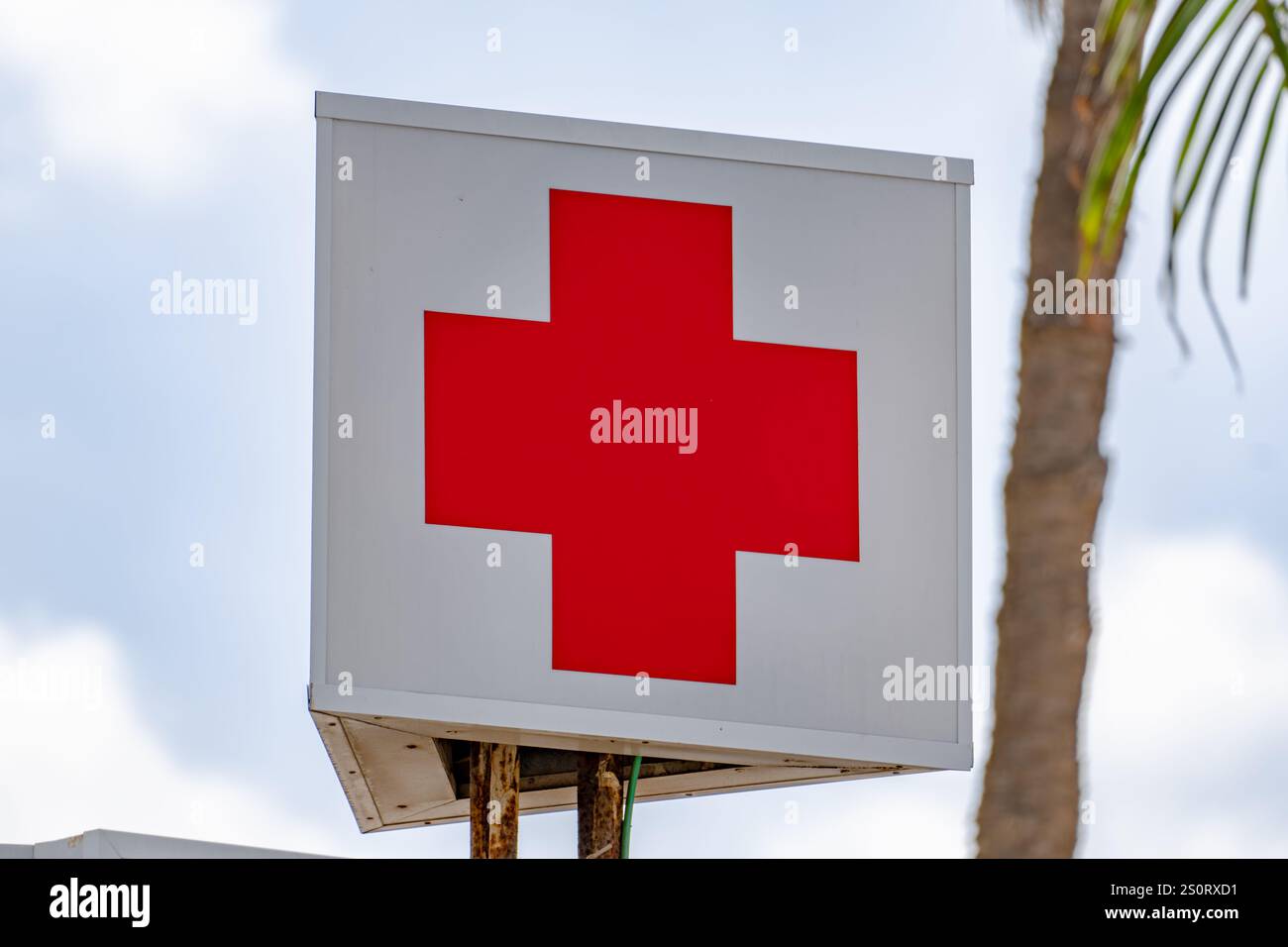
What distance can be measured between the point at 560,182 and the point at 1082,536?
519 centimetres

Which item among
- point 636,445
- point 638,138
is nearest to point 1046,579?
point 636,445

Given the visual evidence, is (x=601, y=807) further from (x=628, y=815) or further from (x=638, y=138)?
(x=638, y=138)

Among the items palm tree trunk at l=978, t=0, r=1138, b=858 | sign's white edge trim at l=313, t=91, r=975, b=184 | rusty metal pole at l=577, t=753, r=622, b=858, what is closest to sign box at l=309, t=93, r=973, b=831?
sign's white edge trim at l=313, t=91, r=975, b=184

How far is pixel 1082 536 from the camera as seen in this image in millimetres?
3945

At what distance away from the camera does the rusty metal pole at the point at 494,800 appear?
A: 9109 millimetres

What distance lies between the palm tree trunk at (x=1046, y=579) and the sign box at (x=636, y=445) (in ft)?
14.7

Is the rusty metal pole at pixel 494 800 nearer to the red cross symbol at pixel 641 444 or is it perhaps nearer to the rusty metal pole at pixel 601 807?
the rusty metal pole at pixel 601 807

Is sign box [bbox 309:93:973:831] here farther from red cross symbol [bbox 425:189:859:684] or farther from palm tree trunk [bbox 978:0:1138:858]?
palm tree trunk [bbox 978:0:1138:858]

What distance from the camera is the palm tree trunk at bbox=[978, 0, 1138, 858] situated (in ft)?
12.5

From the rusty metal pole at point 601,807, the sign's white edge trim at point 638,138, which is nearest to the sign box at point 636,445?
the sign's white edge trim at point 638,138

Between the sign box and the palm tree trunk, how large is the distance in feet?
14.7
